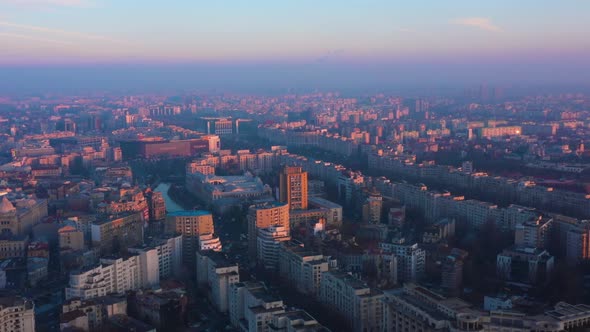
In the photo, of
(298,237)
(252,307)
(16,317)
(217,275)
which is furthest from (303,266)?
(16,317)

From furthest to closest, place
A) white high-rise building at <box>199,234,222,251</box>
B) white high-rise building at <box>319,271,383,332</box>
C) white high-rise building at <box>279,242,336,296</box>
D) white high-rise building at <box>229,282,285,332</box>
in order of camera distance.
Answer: white high-rise building at <box>199,234,222,251</box> → white high-rise building at <box>279,242,336,296</box> → white high-rise building at <box>319,271,383,332</box> → white high-rise building at <box>229,282,285,332</box>

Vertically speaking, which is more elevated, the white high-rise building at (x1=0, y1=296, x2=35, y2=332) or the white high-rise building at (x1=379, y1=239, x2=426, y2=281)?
the white high-rise building at (x1=0, y1=296, x2=35, y2=332)

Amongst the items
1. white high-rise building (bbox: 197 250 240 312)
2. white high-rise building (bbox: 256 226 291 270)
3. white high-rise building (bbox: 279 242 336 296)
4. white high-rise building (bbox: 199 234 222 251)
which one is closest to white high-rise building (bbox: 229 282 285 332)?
white high-rise building (bbox: 197 250 240 312)

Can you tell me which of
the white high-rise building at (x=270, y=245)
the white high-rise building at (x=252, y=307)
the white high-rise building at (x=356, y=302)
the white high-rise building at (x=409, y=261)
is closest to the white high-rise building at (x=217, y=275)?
the white high-rise building at (x=252, y=307)

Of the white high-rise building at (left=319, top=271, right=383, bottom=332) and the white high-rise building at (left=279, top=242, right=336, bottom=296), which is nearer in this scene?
the white high-rise building at (left=319, top=271, right=383, bottom=332)

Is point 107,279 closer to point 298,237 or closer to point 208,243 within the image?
point 208,243

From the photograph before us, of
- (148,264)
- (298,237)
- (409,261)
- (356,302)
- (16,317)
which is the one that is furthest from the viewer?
(298,237)

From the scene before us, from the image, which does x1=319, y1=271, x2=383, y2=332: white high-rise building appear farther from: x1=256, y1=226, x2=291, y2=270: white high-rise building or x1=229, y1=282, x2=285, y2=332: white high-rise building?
x1=256, y1=226, x2=291, y2=270: white high-rise building

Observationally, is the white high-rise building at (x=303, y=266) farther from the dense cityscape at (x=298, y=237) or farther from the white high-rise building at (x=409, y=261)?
the white high-rise building at (x=409, y=261)

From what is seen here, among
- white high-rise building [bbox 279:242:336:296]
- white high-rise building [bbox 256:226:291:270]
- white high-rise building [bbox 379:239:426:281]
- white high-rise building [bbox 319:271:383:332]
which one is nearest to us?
white high-rise building [bbox 319:271:383:332]

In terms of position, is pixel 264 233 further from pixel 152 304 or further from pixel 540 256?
pixel 540 256
